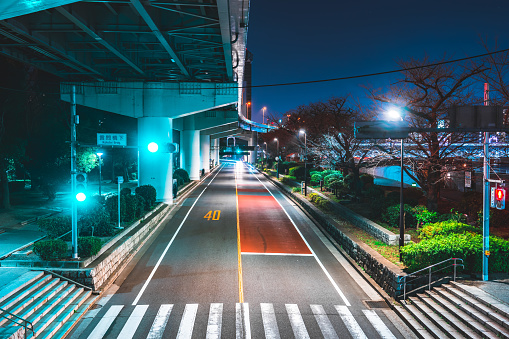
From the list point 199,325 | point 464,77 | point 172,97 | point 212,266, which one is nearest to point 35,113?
point 172,97

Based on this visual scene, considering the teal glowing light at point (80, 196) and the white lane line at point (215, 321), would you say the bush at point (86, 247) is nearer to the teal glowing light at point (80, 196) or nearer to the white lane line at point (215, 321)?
the teal glowing light at point (80, 196)

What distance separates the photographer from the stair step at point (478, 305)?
354 inches

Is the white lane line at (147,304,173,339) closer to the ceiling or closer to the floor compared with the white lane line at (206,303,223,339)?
closer to the ceiling

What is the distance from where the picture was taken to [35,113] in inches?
1123

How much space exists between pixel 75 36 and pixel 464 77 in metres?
20.3

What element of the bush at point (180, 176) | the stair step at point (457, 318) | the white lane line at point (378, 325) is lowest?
the white lane line at point (378, 325)

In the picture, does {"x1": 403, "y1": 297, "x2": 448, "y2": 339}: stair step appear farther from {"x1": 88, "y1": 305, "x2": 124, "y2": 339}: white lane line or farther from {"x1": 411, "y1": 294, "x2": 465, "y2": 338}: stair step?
{"x1": 88, "y1": 305, "x2": 124, "y2": 339}: white lane line

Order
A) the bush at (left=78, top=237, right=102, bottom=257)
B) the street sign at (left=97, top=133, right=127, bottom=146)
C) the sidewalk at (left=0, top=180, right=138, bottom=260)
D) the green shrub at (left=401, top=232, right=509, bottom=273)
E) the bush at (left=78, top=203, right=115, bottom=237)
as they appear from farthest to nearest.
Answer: the street sign at (left=97, top=133, right=127, bottom=146) < the sidewalk at (left=0, top=180, right=138, bottom=260) < the bush at (left=78, top=203, right=115, bottom=237) < the bush at (left=78, top=237, right=102, bottom=257) < the green shrub at (left=401, top=232, right=509, bottom=273)

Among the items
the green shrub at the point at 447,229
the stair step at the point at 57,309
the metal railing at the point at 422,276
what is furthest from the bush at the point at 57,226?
the green shrub at the point at 447,229

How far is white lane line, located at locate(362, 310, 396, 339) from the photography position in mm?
9609

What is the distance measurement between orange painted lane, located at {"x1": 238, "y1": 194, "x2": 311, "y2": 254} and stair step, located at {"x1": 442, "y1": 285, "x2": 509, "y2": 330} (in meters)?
7.18

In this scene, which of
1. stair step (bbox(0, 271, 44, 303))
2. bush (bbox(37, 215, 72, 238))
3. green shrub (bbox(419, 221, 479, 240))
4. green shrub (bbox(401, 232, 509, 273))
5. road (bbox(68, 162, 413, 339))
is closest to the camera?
road (bbox(68, 162, 413, 339))

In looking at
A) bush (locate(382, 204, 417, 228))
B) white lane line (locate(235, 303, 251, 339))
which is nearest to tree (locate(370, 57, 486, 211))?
bush (locate(382, 204, 417, 228))

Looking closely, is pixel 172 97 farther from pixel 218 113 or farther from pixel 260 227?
pixel 218 113
